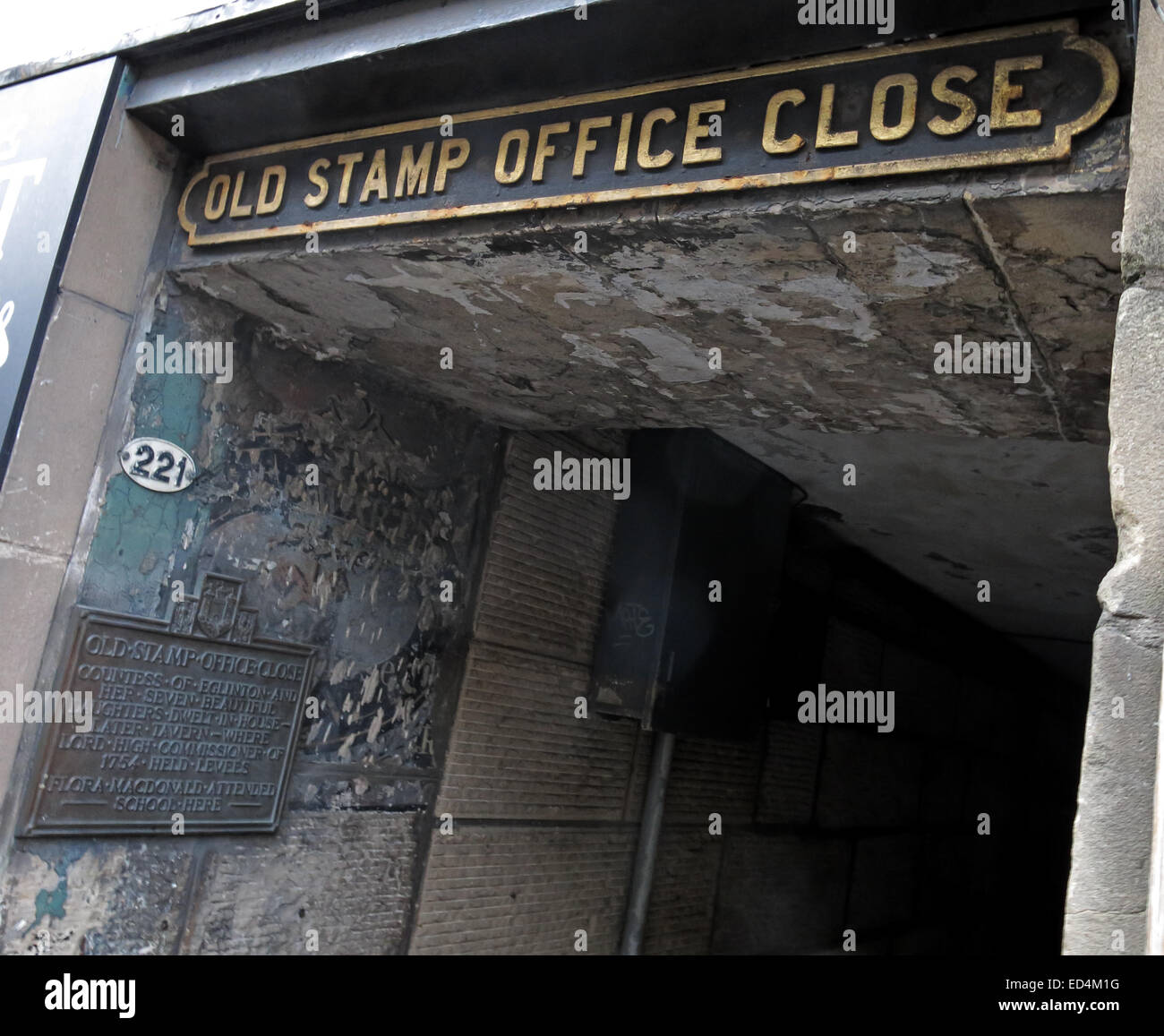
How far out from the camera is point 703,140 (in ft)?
7.13

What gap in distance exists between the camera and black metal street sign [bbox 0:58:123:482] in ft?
8.92

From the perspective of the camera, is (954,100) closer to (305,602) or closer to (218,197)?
(218,197)

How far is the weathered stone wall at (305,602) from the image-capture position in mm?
2885

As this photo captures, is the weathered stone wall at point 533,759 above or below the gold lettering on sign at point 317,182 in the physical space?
below

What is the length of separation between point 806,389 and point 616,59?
1.07 meters

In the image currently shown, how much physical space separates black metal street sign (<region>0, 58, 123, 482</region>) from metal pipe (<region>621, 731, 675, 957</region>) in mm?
3101

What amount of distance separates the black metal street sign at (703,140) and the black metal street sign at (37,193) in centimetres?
36

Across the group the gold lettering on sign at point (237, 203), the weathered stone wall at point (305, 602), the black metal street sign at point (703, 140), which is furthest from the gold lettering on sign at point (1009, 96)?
the weathered stone wall at point (305, 602)

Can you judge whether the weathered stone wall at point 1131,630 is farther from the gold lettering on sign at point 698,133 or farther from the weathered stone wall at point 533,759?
the weathered stone wall at point 533,759

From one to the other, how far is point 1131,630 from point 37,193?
297cm

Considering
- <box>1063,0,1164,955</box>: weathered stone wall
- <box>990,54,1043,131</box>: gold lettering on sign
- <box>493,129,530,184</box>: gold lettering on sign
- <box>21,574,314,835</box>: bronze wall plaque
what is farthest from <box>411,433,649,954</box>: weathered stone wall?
<box>1063,0,1164,955</box>: weathered stone wall

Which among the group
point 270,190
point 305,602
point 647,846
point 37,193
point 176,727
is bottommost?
point 647,846

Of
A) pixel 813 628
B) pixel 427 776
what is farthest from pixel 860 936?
pixel 427 776

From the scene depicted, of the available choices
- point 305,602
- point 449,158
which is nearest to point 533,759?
point 305,602
